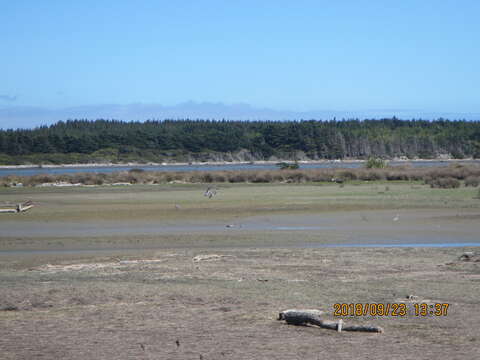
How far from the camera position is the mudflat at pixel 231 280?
9211mm

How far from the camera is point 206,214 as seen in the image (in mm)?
31297

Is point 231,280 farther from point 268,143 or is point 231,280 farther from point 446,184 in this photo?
point 268,143

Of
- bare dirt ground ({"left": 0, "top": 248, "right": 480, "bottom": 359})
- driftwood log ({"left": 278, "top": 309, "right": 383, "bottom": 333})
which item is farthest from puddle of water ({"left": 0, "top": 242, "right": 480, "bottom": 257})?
Result: driftwood log ({"left": 278, "top": 309, "right": 383, "bottom": 333})

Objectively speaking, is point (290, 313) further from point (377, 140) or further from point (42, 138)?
point (377, 140)

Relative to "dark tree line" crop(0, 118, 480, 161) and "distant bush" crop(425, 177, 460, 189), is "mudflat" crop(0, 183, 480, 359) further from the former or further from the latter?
"dark tree line" crop(0, 118, 480, 161)

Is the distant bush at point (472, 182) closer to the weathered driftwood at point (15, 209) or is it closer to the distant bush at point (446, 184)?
the distant bush at point (446, 184)

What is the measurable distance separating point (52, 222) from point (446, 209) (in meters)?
15.8

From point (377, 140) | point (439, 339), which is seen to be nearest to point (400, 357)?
point (439, 339)

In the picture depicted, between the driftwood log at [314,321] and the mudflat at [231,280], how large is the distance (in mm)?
114
